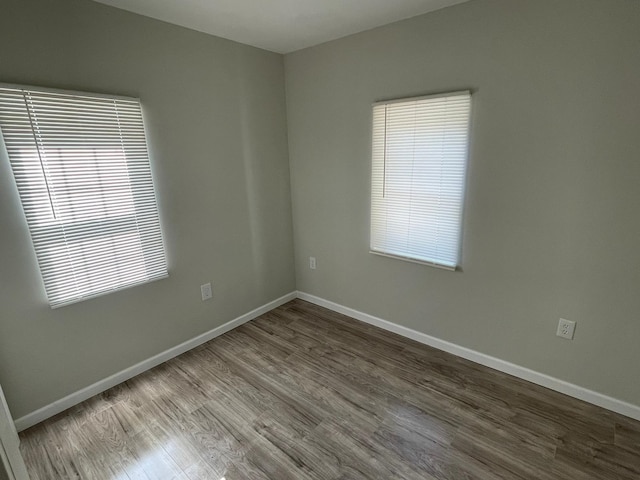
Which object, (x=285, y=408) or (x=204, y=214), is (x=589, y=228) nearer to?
(x=285, y=408)

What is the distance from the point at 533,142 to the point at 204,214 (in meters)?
2.24

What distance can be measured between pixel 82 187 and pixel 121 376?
4.19ft

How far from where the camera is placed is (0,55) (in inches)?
60.6

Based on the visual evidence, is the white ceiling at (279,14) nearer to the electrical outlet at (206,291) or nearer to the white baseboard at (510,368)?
the electrical outlet at (206,291)

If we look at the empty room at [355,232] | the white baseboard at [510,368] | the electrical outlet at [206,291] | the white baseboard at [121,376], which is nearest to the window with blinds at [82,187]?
the empty room at [355,232]

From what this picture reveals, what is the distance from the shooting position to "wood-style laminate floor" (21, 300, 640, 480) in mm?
1524

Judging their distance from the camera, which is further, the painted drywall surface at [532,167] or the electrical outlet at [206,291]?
the electrical outlet at [206,291]

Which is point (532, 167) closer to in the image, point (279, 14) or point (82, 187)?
point (279, 14)

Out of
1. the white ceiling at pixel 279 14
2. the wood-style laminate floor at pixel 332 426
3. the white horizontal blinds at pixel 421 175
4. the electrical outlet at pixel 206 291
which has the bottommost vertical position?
the wood-style laminate floor at pixel 332 426

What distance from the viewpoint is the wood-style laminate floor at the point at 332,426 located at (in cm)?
152

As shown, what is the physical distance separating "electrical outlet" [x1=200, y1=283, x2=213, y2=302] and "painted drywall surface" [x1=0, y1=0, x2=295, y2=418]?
0.05 metres

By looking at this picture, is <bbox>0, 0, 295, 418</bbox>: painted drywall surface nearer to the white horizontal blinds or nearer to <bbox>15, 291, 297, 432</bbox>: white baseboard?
<bbox>15, 291, 297, 432</bbox>: white baseboard

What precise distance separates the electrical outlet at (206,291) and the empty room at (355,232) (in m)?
0.06

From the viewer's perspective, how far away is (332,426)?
5.75 feet
